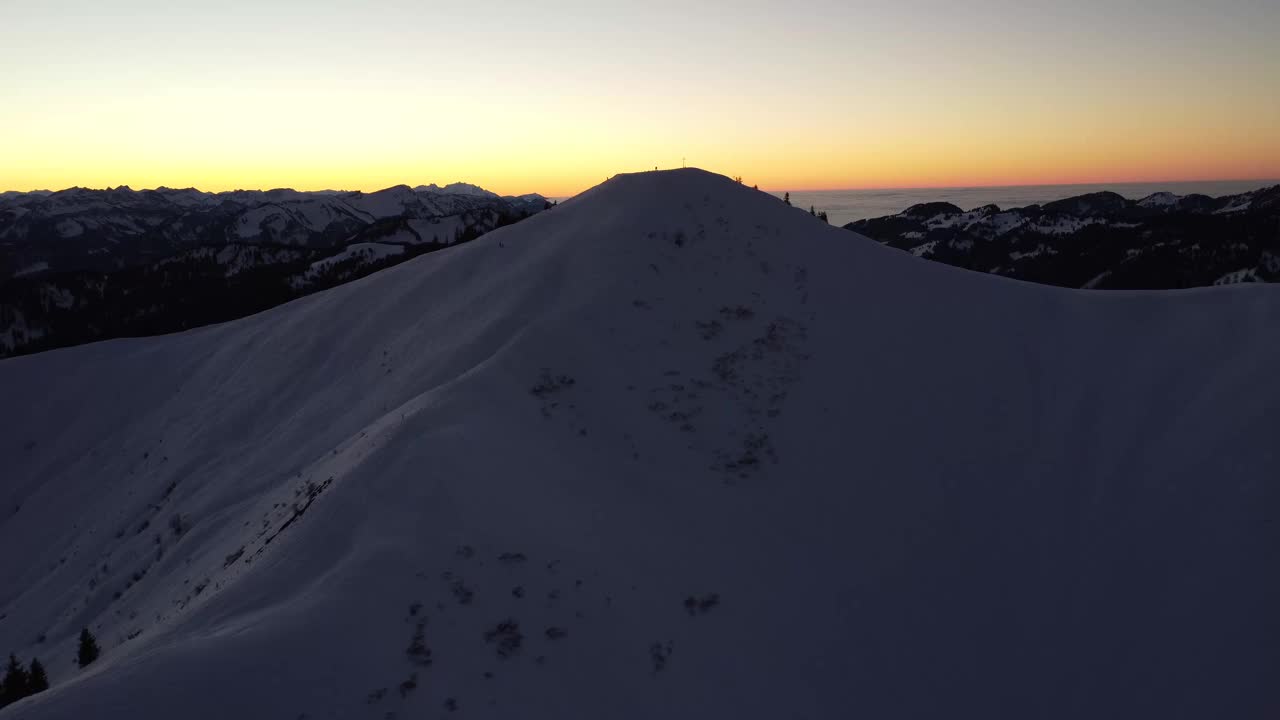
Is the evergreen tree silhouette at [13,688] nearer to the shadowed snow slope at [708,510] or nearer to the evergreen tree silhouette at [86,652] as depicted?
the evergreen tree silhouette at [86,652]

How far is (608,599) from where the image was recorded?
39.5 ft

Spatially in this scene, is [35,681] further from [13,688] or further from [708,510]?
[708,510]

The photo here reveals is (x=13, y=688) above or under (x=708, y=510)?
under

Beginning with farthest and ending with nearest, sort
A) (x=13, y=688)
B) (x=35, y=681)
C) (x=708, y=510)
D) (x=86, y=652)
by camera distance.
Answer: (x=708, y=510) < (x=86, y=652) < (x=35, y=681) < (x=13, y=688)

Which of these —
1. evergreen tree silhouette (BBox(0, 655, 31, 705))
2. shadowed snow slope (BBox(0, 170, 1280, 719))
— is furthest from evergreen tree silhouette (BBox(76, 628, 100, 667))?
shadowed snow slope (BBox(0, 170, 1280, 719))

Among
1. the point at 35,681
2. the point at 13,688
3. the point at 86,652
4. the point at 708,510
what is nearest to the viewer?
the point at 13,688

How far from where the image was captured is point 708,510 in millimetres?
15141

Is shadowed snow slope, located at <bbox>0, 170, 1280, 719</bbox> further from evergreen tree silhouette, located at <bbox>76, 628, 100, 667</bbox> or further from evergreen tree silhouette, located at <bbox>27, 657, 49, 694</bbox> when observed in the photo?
evergreen tree silhouette, located at <bbox>27, 657, 49, 694</bbox>

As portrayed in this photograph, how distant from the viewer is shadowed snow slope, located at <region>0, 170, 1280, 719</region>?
11.0 m

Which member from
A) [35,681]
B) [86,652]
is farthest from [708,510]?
[35,681]

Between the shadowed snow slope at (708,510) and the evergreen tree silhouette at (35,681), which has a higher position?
the shadowed snow slope at (708,510)

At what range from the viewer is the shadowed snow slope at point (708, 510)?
432 inches

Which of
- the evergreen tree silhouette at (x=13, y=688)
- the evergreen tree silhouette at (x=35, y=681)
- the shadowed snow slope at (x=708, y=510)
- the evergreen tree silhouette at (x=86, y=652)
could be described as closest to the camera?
the shadowed snow slope at (x=708, y=510)

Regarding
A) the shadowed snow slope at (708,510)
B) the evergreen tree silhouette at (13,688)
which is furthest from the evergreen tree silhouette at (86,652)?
the shadowed snow slope at (708,510)
